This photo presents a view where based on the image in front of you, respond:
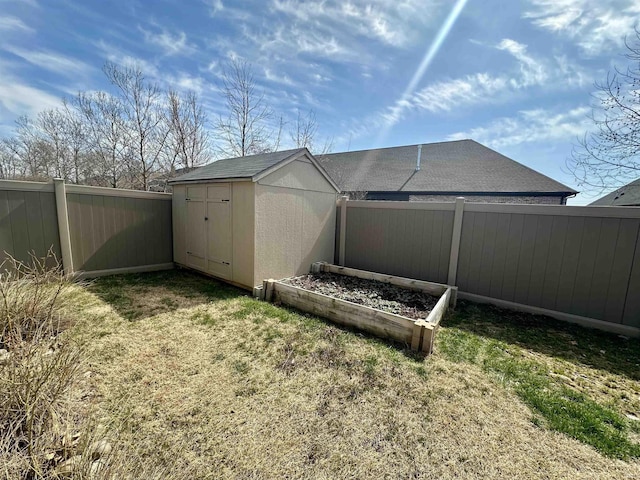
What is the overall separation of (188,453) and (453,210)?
4.86m

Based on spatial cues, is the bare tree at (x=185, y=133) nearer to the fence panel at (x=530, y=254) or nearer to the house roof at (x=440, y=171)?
the house roof at (x=440, y=171)

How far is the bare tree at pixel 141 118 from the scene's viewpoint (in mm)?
10648

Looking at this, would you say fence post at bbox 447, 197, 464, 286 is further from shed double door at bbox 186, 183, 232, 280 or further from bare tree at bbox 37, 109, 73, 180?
bare tree at bbox 37, 109, 73, 180

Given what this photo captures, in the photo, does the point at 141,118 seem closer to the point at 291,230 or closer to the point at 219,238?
the point at 219,238

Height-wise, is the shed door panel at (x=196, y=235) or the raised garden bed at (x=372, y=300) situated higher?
the shed door panel at (x=196, y=235)

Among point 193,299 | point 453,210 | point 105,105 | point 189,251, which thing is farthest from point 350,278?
point 105,105

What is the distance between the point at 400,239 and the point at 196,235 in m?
4.26

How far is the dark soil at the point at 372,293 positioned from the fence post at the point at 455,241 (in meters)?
0.76

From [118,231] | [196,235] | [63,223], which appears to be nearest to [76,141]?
[118,231]

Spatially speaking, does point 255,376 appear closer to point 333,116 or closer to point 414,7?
point 414,7

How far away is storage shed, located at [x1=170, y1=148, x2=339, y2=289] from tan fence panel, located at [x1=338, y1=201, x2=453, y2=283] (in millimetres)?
629

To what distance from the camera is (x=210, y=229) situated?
5.32 metres

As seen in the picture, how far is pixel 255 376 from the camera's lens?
2.50 metres

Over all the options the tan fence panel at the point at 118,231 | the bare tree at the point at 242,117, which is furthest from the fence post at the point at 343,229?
the bare tree at the point at 242,117
